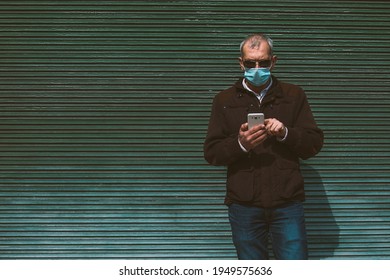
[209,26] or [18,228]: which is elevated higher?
[209,26]

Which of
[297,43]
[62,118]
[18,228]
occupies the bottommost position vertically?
[18,228]

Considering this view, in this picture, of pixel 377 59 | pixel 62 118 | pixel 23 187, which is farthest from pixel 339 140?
pixel 23 187

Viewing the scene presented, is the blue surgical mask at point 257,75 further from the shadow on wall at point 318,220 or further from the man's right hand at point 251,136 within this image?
the shadow on wall at point 318,220

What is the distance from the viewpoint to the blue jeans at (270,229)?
377 cm

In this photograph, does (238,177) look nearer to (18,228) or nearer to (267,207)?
(267,207)

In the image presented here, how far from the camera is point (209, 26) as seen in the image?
17.3 feet

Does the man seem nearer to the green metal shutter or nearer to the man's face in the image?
the man's face

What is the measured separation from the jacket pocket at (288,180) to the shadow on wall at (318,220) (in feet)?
4.87

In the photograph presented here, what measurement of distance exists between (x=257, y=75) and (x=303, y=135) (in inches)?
20.2

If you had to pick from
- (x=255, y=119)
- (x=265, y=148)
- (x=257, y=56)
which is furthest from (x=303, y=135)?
(x=257, y=56)
